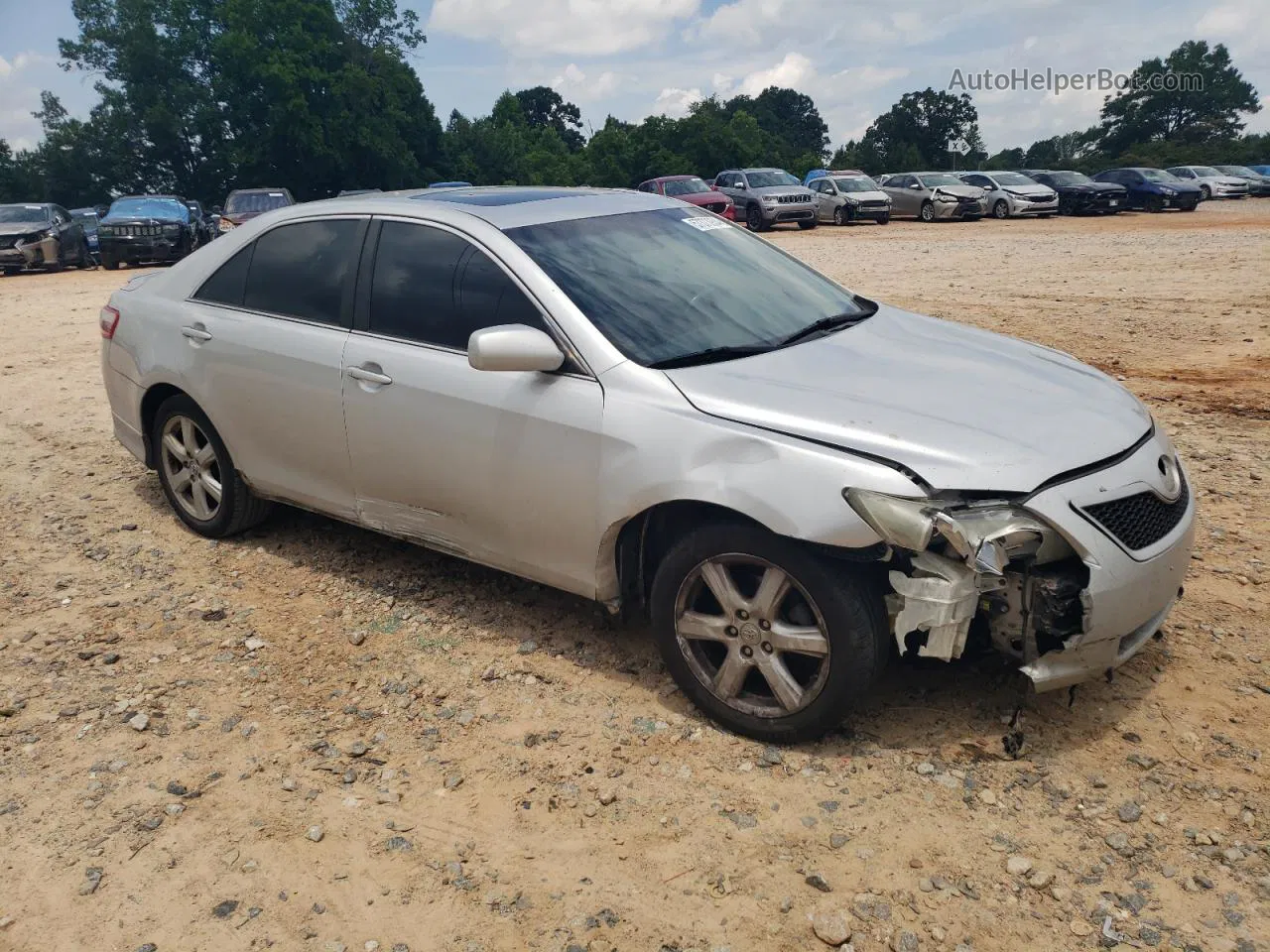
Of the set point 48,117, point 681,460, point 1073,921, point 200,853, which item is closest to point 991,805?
point 1073,921

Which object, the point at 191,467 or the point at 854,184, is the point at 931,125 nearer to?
the point at 854,184

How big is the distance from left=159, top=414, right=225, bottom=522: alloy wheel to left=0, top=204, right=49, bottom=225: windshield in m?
20.4

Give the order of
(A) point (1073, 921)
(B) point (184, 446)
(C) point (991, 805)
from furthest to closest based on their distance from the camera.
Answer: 1. (B) point (184, 446)
2. (C) point (991, 805)
3. (A) point (1073, 921)

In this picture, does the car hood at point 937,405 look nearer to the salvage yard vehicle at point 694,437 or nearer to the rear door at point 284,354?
the salvage yard vehicle at point 694,437

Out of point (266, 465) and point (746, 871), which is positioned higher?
point (266, 465)

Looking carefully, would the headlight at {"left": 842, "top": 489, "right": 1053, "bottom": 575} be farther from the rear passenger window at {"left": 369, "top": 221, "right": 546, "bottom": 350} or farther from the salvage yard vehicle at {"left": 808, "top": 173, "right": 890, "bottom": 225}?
the salvage yard vehicle at {"left": 808, "top": 173, "right": 890, "bottom": 225}

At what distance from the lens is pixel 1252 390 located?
294 inches

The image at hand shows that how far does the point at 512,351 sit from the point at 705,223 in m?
→ 1.51

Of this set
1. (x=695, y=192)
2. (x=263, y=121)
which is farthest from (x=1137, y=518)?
(x=263, y=121)

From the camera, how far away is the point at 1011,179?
1310 inches

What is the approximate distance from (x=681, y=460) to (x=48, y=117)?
201 feet

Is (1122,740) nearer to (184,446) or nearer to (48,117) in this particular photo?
(184,446)

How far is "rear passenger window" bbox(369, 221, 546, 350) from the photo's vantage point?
393 cm

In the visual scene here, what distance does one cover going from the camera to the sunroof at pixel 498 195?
445 centimetres
